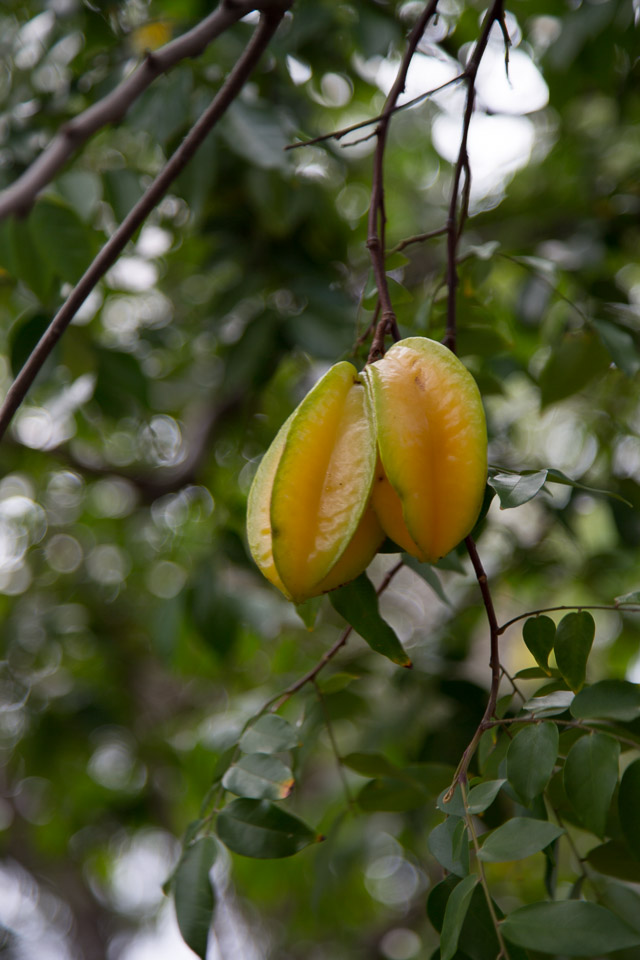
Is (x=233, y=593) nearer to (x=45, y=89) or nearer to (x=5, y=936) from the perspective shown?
(x=45, y=89)

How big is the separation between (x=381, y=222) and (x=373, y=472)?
1.14ft

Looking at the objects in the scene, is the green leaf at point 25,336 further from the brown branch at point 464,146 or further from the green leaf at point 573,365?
the green leaf at point 573,365

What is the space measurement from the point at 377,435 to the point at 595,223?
147 centimetres

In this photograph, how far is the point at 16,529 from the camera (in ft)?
9.95

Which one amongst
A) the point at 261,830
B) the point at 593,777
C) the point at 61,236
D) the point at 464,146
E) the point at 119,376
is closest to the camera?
the point at 593,777

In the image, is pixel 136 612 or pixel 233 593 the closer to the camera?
pixel 233 593

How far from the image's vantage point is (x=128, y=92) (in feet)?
3.16

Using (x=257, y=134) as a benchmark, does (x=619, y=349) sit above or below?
below

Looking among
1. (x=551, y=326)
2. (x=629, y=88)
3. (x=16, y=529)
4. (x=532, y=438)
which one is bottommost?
(x=532, y=438)

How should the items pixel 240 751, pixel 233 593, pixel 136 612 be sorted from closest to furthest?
pixel 240 751 → pixel 233 593 → pixel 136 612

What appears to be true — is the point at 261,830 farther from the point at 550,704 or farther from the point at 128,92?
the point at 128,92

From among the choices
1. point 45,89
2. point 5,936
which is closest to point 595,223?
point 45,89

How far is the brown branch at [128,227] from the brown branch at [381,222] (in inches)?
6.3

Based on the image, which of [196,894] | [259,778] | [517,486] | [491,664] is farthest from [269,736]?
[517,486]
